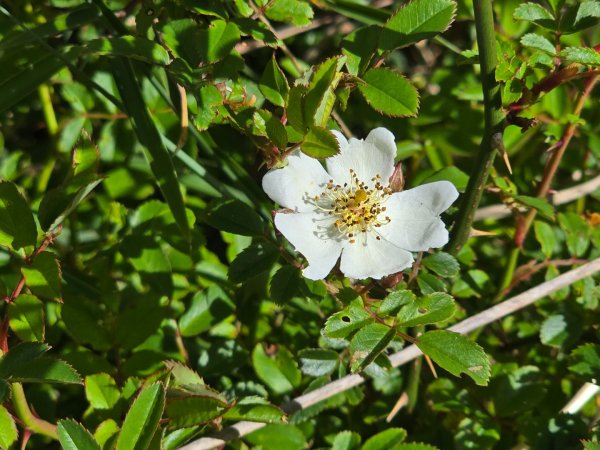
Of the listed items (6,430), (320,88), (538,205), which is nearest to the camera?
(320,88)

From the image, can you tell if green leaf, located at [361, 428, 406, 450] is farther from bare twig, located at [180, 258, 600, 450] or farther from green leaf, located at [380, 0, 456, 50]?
green leaf, located at [380, 0, 456, 50]

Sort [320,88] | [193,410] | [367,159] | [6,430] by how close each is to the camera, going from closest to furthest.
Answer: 1. [320,88]
2. [6,430]
3. [193,410]
4. [367,159]

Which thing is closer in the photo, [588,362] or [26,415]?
[26,415]

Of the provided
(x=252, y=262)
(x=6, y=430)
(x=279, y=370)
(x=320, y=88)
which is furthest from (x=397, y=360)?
(x=6, y=430)

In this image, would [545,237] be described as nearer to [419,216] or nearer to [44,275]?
[419,216]

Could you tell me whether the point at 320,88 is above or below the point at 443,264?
above

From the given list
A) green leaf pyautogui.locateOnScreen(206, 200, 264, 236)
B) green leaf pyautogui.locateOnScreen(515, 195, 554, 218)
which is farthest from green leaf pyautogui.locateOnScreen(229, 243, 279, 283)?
green leaf pyautogui.locateOnScreen(515, 195, 554, 218)

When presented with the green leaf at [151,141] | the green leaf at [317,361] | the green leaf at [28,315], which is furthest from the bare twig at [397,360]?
the green leaf at [151,141]

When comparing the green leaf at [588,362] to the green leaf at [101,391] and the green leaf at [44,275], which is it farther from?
the green leaf at [44,275]
